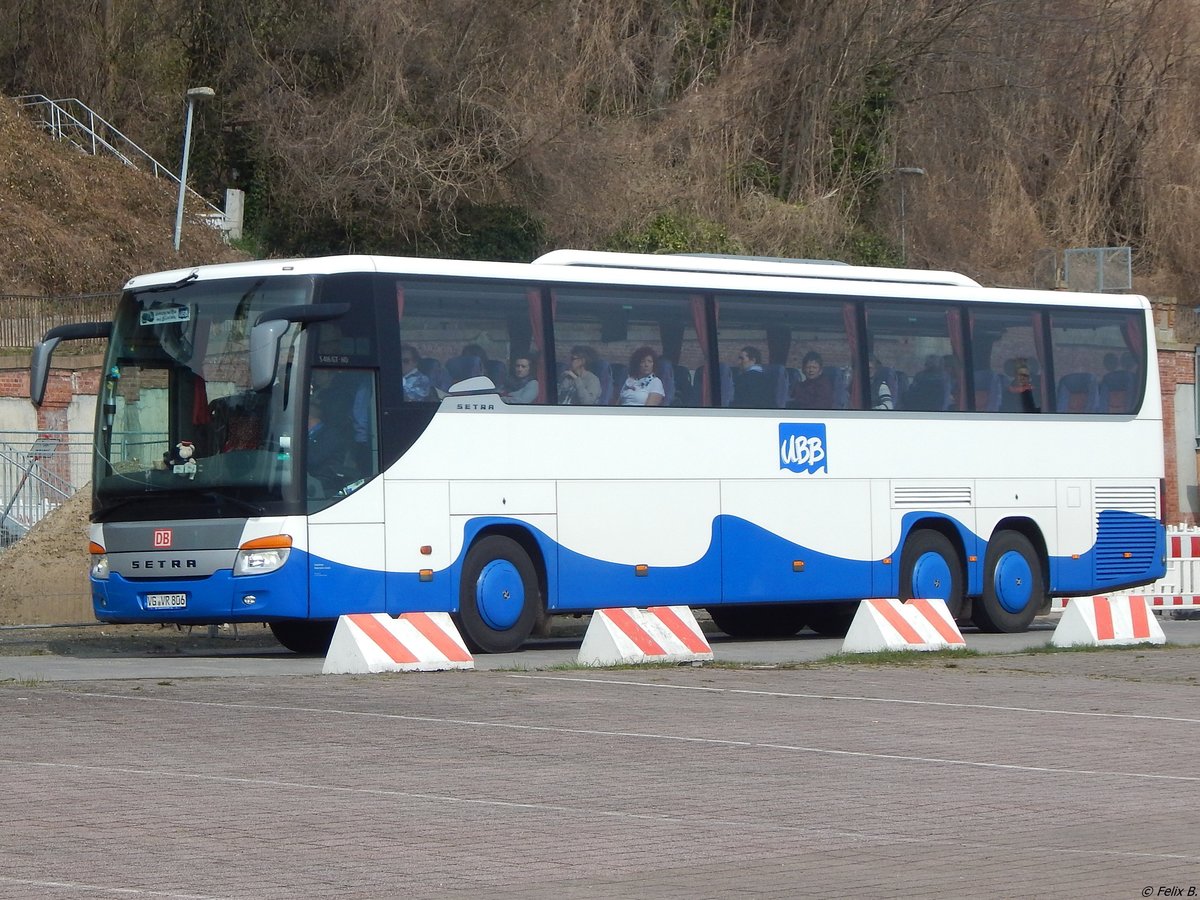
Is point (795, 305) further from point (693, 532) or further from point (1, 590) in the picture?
point (1, 590)

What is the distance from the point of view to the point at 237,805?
919 cm

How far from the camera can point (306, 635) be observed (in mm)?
19422

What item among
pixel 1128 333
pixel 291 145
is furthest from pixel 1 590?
pixel 291 145

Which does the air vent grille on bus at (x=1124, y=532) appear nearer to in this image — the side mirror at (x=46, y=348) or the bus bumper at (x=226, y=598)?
the bus bumper at (x=226, y=598)

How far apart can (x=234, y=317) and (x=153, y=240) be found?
25.9 metres

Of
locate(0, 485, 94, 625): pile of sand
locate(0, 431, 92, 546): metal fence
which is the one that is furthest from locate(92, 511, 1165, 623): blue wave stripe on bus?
locate(0, 431, 92, 546): metal fence

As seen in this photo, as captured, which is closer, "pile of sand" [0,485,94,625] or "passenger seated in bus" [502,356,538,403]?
"passenger seated in bus" [502,356,538,403]

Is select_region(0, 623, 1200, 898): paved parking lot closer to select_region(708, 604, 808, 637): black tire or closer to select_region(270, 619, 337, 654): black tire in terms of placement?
select_region(270, 619, 337, 654): black tire

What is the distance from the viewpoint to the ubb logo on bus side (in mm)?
20734

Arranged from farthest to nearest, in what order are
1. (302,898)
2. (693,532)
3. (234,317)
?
1. (693,532)
2. (234,317)
3. (302,898)

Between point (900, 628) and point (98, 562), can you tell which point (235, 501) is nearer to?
point (98, 562)

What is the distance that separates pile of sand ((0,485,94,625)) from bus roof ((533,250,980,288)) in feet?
20.2

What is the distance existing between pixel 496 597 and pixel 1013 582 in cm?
700

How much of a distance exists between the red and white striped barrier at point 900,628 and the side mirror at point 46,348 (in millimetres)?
7269
